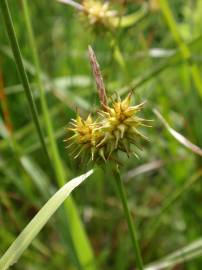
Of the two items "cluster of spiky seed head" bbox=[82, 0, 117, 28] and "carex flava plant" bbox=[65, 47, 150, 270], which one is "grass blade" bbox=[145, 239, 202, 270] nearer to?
"carex flava plant" bbox=[65, 47, 150, 270]

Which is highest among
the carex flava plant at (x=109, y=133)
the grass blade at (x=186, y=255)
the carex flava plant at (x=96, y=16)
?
the carex flava plant at (x=96, y=16)

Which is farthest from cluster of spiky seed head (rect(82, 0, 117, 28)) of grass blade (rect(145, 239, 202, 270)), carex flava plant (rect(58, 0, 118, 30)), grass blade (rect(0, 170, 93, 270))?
grass blade (rect(0, 170, 93, 270))

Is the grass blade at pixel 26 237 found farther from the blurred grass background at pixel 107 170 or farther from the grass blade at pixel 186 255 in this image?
the blurred grass background at pixel 107 170

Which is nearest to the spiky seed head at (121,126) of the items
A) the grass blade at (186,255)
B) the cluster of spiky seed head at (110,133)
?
the cluster of spiky seed head at (110,133)

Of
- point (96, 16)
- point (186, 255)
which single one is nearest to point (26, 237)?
point (186, 255)

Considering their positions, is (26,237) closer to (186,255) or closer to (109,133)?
(109,133)
